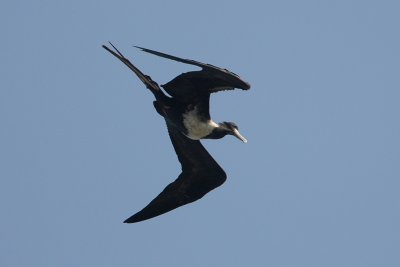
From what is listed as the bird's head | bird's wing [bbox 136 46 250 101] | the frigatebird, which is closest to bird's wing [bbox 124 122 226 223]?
the frigatebird

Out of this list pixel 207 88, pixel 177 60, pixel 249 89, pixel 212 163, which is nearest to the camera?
pixel 177 60

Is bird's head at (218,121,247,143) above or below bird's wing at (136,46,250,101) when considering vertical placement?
below

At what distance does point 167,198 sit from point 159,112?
1.42 m

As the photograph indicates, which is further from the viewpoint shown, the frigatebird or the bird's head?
the bird's head

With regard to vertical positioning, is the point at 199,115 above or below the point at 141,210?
above

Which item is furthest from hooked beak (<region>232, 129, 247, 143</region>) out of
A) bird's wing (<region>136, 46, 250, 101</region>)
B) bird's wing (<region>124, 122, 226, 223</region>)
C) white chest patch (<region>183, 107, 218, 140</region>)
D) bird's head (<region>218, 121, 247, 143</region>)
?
bird's wing (<region>136, 46, 250, 101</region>)

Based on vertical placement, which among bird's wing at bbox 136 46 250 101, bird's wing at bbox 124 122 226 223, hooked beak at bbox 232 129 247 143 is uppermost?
bird's wing at bbox 136 46 250 101

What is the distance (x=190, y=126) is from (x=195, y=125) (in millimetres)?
59

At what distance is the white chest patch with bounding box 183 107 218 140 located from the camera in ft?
34.7

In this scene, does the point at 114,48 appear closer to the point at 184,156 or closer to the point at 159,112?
the point at 159,112

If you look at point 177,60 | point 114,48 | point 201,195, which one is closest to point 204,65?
point 177,60

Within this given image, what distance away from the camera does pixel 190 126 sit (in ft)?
34.8

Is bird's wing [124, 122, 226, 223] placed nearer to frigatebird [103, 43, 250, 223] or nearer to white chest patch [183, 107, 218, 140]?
frigatebird [103, 43, 250, 223]

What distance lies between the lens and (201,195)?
37.4ft
